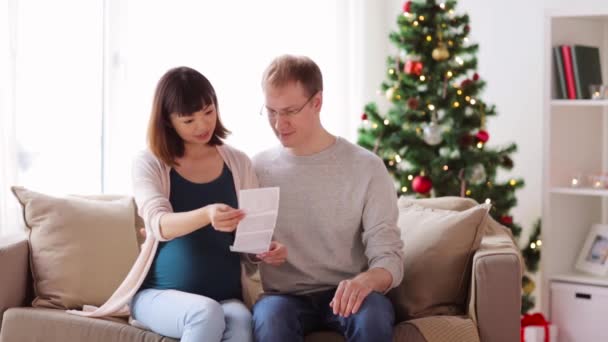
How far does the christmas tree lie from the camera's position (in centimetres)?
403

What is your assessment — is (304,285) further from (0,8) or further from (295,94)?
(0,8)

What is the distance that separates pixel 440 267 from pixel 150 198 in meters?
0.88

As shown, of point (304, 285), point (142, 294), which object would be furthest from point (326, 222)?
point (142, 294)

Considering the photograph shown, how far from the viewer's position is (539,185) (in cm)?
452

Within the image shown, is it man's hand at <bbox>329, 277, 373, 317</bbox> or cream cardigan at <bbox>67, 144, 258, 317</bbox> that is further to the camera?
cream cardigan at <bbox>67, 144, 258, 317</bbox>

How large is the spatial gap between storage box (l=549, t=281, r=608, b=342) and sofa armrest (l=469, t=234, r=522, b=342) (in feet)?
4.10

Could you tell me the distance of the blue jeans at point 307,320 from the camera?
7.62 ft

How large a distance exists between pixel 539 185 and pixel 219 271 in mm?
2409

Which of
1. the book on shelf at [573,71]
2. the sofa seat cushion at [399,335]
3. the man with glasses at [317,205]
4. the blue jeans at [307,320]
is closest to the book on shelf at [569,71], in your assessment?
the book on shelf at [573,71]

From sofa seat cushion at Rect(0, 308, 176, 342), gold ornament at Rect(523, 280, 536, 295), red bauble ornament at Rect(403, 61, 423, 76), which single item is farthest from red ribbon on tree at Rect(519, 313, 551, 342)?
sofa seat cushion at Rect(0, 308, 176, 342)

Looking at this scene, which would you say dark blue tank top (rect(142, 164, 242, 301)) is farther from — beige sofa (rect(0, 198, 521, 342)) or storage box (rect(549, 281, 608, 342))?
storage box (rect(549, 281, 608, 342))

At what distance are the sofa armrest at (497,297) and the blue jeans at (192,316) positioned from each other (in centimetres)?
67

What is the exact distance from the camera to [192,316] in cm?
233

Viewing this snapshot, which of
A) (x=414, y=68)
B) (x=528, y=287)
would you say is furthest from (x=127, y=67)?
(x=528, y=287)
